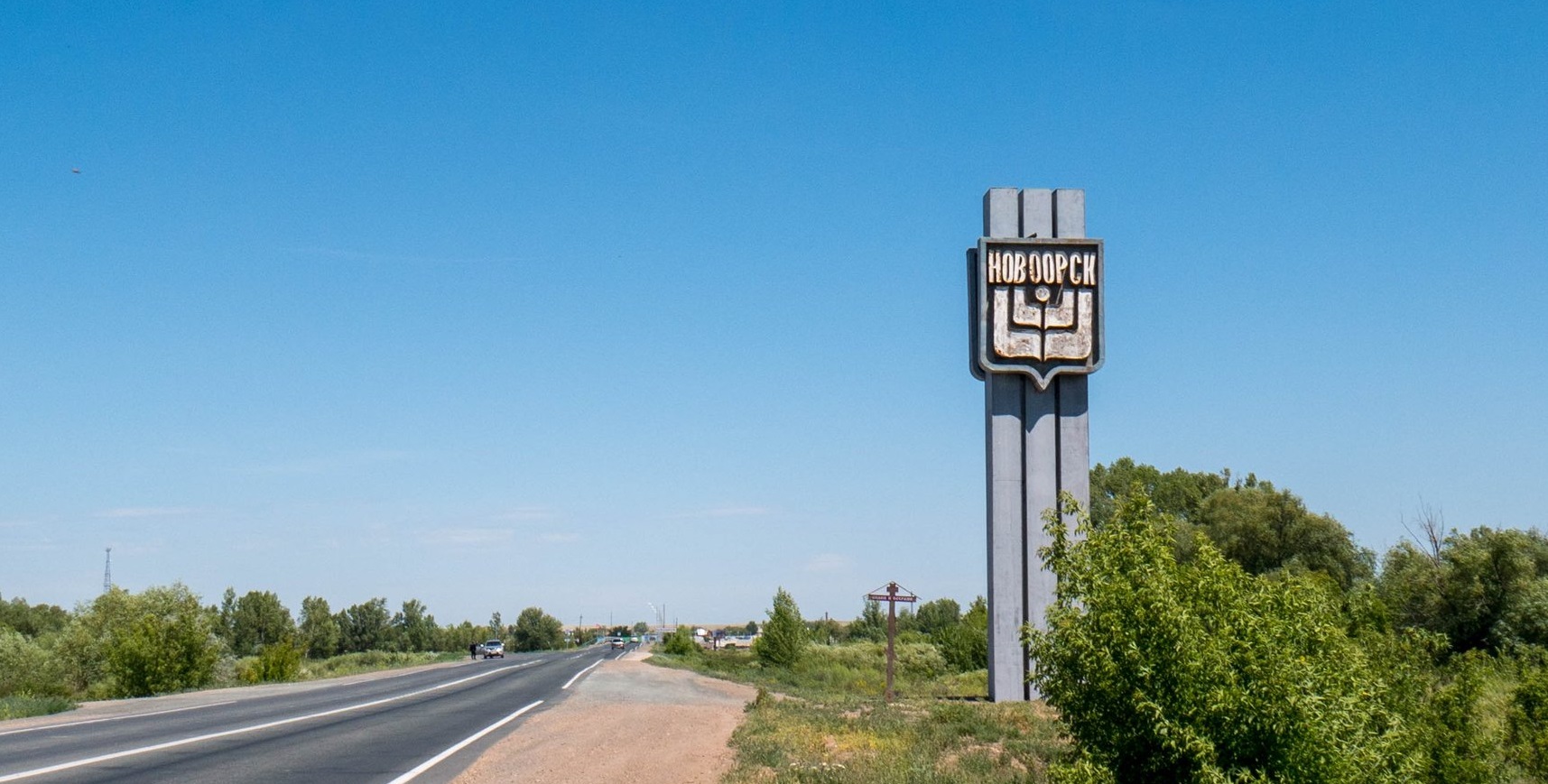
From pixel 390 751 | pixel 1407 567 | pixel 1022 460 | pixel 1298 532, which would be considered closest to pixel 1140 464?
pixel 1298 532

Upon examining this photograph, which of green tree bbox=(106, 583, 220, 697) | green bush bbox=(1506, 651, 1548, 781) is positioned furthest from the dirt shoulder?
green tree bbox=(106, 583, 220, 697)

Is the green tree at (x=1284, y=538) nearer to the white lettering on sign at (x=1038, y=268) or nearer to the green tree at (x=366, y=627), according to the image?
the white lettering on sign at (x=1038, y=268)

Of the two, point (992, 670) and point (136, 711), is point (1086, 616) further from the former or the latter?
point (136, 711)

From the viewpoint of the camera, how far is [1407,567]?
146 ft

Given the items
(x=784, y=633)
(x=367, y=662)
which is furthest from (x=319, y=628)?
(x=784, y=633)

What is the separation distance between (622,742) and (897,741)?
4699 millimetres

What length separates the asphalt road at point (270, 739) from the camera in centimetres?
1448

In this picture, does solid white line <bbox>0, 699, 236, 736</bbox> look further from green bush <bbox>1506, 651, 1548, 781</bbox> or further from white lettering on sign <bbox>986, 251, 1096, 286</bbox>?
green bush <bbox>1506, 651, 1548, 781</bbox>

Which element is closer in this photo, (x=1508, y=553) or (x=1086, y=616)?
(x=1086, y=616)

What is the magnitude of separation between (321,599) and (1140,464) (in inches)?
4848

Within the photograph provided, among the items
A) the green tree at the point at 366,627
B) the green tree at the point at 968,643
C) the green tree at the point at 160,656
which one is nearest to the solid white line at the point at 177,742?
the green tree at the point at 160,656

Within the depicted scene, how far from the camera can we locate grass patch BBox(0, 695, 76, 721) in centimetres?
2464

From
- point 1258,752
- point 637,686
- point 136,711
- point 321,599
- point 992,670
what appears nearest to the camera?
point 1258,752

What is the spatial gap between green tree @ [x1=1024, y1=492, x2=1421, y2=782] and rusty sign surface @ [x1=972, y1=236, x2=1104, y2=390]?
13.6 metres
